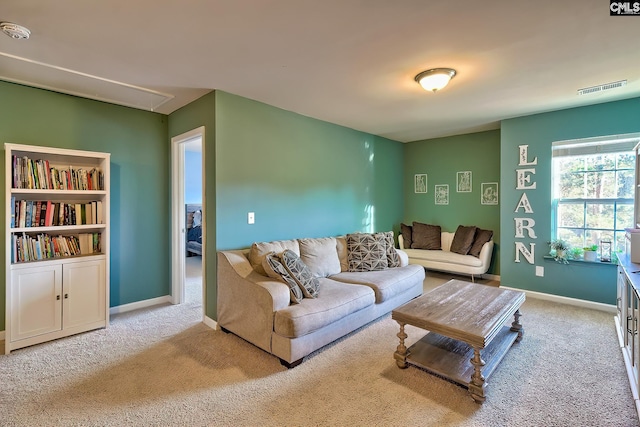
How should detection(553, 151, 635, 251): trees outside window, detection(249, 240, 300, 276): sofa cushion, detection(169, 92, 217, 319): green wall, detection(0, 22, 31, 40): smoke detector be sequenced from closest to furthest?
detection(0, 22, 31, 40): smoke detector < detection(249, 240, 300, 276): sofa cushion < detection(169, 92, 217, 319): green wall < detection(553, 151, 635, 251): trees outside window

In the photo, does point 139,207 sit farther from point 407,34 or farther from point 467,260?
point 467,260

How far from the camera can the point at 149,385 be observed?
2.12 m

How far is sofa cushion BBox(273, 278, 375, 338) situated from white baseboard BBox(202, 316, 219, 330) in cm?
101

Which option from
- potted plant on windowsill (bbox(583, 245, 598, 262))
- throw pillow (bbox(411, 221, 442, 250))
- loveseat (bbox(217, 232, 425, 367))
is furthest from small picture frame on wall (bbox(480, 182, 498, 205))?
loveseat (bbox(217, 232, 425, 367))

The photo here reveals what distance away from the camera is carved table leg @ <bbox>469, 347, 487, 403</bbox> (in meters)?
1.91

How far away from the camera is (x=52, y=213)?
2861mm

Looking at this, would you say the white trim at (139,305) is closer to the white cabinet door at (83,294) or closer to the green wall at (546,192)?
the white cabinet door at (83,294)

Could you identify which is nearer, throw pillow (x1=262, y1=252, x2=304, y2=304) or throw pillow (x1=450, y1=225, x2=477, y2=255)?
throw pillow (x1=262, y1=252, x2=304, y2=304)

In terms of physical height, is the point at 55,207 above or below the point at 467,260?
above

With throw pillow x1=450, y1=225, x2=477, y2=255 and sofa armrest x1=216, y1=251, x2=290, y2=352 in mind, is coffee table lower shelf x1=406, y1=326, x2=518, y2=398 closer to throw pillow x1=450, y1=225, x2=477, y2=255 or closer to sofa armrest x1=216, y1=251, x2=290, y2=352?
sofa armrest x1=216, y1=251, x2=290, y2=352

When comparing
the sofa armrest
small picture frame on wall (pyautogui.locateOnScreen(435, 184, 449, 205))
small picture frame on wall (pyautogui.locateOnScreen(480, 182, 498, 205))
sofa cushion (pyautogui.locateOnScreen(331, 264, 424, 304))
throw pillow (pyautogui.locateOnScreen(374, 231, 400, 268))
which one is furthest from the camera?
small picture frame on wall (pyautogui.locateOnScreen(435, 184, 449, 205))

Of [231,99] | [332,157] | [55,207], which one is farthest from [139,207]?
[332,157]

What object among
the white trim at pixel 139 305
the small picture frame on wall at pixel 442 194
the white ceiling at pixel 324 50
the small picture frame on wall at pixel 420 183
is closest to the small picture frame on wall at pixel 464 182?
the small picture frame on wall at pixel 442 194

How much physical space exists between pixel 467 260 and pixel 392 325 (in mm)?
2133
